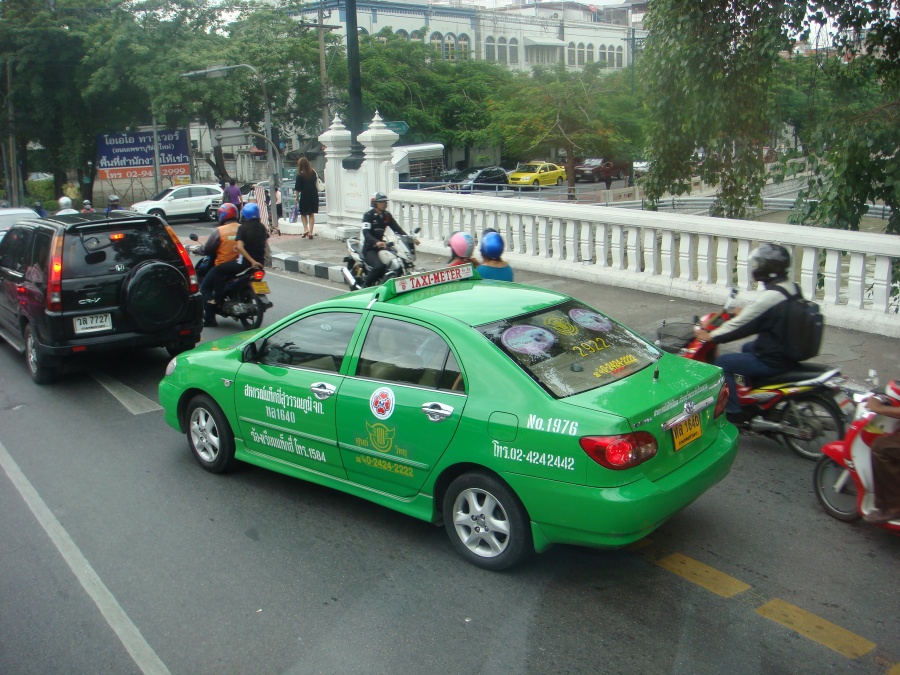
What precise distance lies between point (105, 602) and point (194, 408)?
1.99 metres

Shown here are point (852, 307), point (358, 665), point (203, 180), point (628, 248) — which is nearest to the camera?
point (358, 665)

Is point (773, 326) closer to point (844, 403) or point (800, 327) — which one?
point (800, 327)

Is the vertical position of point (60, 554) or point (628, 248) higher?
point (628, 248)

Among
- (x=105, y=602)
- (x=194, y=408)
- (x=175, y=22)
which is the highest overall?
(x=175, y=22)

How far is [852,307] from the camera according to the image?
910cm

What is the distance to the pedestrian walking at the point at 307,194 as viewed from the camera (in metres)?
18.5

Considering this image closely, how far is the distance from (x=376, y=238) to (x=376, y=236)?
0.03 m

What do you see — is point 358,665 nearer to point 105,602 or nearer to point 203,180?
point 105,602

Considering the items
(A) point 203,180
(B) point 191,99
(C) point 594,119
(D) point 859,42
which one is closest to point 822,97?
(D) point 859,42

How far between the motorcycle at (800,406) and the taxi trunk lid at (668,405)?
45.6 inches

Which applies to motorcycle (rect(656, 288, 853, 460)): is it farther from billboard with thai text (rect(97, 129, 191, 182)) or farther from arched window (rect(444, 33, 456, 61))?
arched window (rect(444, 33, 456, 61))

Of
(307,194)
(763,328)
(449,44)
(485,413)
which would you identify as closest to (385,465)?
(485,413)

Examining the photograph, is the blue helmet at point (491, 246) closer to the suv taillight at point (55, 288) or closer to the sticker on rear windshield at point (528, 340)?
the sticker on rear windshield at point (528, 340)

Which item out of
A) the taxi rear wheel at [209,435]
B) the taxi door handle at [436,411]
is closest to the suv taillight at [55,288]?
the taxi rear wheel at [209,435]
